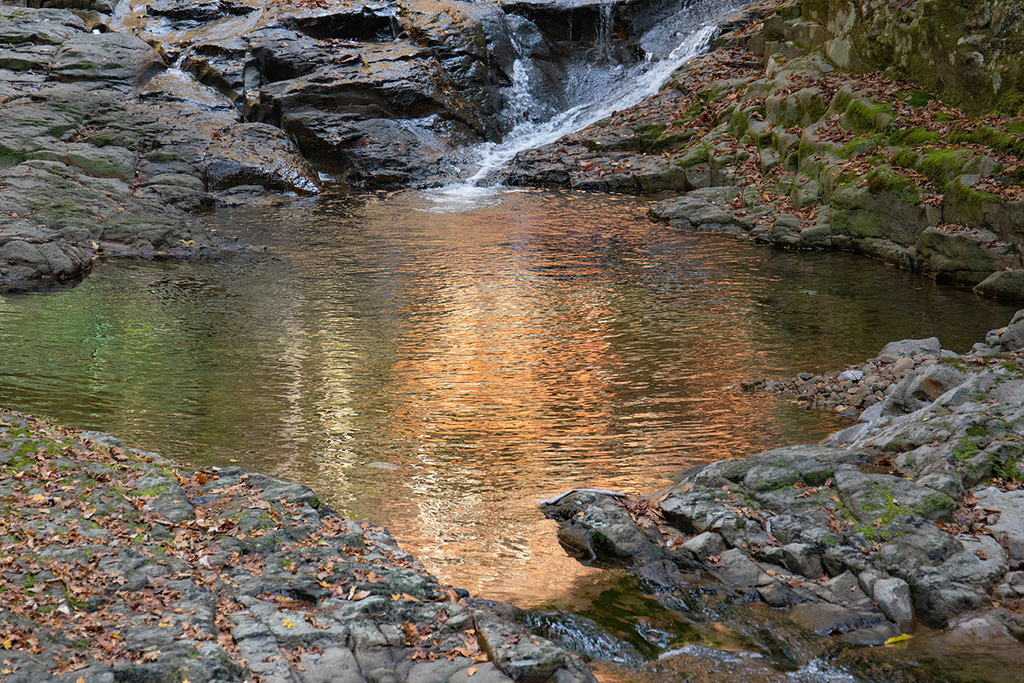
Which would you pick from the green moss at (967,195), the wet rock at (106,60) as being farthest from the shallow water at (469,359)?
the wet rock at (106,60)

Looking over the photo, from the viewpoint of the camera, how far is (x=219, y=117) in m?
22.8

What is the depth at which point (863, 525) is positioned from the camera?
549 centimetres

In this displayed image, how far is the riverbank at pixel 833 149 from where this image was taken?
1310 cm

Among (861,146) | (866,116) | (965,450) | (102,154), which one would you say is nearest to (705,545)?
(965,450)

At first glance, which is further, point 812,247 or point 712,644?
point 812,247

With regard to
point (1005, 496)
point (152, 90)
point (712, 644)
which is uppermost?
point (152, 90)

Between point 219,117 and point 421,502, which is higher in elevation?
point 219,117

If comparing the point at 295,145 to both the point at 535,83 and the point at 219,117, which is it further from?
the point at 535,83

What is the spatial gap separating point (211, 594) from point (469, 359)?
18.1 ft

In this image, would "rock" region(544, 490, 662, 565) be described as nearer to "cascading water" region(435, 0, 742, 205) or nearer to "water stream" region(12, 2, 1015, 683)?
"water stream" region(12, 2, 1015, 683)

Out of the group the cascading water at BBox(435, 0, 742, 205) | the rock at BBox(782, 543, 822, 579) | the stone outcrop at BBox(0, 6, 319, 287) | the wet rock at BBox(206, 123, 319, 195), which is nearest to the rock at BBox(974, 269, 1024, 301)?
the rock at BBox(782, 543, 822, 579)

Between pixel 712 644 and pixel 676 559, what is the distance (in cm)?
85

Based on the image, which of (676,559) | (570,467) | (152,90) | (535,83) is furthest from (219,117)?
(676,559)

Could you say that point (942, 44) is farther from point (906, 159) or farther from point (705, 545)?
point (705, 545)
